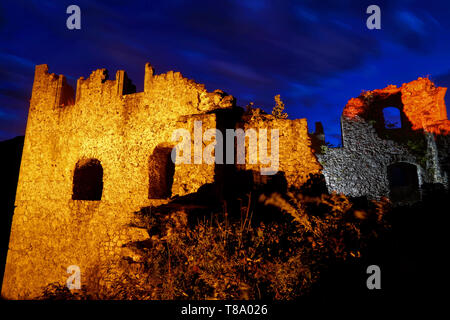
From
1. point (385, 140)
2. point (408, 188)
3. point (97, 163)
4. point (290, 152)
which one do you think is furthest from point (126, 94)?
point (408, 188)

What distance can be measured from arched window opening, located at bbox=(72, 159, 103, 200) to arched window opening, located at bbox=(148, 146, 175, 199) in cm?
265

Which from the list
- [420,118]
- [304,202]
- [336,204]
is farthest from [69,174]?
[420,118]

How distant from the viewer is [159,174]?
798cm

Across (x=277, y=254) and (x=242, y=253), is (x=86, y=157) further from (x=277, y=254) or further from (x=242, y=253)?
(x=277, y=254)

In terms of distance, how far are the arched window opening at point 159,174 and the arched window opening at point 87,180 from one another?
2.65m

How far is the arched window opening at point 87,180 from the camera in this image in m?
8.97

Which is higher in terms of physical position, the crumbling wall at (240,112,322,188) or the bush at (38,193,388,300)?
the crumbling wall at (240,112,322,188)

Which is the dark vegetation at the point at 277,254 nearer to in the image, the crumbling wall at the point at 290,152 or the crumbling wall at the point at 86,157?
the crumbling wall at the point at 290,152

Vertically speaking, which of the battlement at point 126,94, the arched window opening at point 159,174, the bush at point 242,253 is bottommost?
the bush at point 242,253

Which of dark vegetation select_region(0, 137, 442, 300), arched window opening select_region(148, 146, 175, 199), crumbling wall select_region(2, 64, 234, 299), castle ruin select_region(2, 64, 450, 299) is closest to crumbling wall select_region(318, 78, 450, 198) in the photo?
castle ruin select_region(2, 64, 450, 299)

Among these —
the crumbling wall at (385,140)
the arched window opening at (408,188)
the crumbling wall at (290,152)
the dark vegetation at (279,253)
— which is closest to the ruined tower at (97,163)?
the crumbling wall at (290,152)

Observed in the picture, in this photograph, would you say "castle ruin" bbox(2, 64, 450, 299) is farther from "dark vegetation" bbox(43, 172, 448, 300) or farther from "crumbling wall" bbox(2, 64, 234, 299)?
"dark vegetation" bbox(43, 172, 448, 300)

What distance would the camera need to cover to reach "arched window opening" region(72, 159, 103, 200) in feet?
29.4
